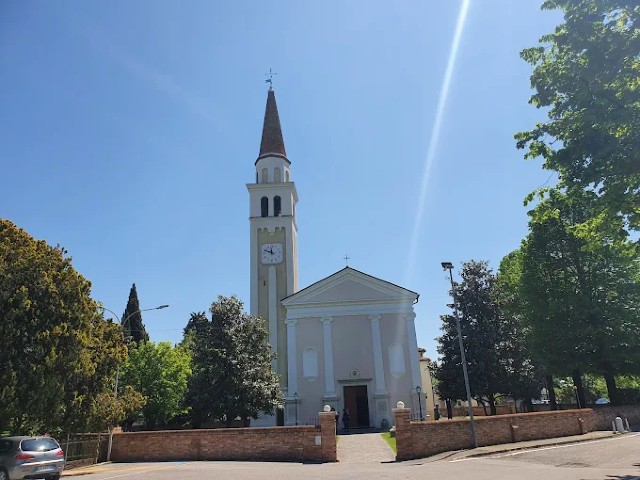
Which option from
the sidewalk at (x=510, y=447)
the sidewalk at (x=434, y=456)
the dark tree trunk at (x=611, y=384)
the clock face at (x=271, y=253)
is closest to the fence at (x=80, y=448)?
the sidewalk at (x=434, y=456)

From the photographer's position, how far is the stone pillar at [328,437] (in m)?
19.1

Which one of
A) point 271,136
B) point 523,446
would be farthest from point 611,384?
point 271,136

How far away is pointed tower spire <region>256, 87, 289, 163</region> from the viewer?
152 ft

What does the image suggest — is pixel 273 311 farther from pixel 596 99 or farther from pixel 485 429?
pixel 596 99

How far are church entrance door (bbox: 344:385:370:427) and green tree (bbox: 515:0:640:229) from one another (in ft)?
81.8

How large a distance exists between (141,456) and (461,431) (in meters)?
13.9

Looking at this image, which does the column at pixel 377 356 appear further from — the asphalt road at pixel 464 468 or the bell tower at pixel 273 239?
the asphalt road at pixel 464 468

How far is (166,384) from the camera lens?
109ft

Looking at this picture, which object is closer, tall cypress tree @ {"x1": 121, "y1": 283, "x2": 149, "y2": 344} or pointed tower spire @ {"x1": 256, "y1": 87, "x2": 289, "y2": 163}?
pointed tower spire @ {"x1": 256, "y1": 87, "x2": 289, "y2": 163}

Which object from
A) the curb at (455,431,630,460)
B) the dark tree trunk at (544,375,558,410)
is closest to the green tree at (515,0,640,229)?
the curb at (455,431,630,460)

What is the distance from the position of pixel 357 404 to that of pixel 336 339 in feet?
16.3

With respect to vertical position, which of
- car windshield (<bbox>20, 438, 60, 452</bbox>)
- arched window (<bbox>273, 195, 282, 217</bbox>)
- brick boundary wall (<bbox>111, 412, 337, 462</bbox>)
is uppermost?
arched window (<bbox>273, 195, 282, 217</bbox>)

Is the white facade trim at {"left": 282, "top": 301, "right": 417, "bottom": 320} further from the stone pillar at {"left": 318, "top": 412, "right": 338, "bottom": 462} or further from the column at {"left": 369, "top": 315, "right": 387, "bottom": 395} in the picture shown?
the stone pillar at {"left": 318, "top": 412, "right": 338, "bottom": 462}

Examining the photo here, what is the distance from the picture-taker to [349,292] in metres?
38.0
